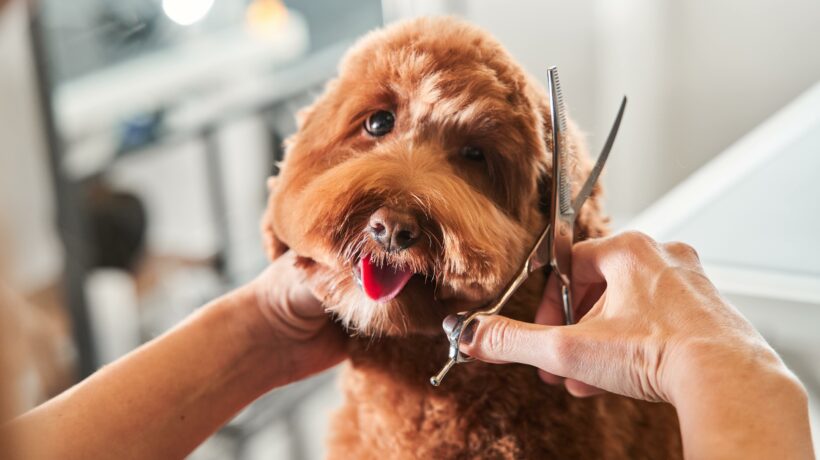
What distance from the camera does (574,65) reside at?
127 centimetres

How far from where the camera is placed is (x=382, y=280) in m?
0.66

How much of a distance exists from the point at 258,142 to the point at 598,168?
1.61 metres

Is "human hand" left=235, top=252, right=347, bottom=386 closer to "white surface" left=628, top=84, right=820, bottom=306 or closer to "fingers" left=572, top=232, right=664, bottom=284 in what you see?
"fingers" left=572, top=232, right=664, bottom=284

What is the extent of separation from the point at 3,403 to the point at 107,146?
5.68ft

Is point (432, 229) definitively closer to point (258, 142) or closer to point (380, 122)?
point (380, 122)

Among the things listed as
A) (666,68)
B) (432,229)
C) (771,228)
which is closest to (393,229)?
(432,229)

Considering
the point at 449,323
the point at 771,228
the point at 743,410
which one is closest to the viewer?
the point at 743,410

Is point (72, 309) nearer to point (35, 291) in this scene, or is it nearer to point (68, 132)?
point (35, 291)

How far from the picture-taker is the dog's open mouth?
648 mm

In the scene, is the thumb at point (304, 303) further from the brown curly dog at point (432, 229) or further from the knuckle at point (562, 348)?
the knuckle at point (562, 348)

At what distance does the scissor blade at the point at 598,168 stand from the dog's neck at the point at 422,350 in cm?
8

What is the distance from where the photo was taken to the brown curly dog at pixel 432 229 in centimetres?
64

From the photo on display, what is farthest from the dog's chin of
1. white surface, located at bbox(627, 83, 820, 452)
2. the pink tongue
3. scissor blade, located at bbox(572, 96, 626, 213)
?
white surface, located at bbox(627, 83, 820, 452)

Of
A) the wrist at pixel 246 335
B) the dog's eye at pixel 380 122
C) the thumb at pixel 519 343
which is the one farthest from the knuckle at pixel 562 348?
the wrist at pixel 246 335
